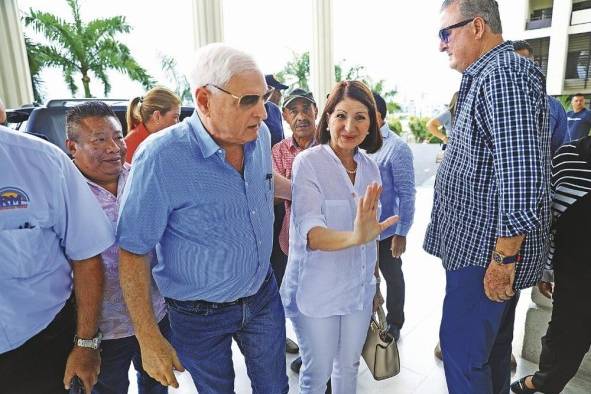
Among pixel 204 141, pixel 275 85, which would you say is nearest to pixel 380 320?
pixel 204 141

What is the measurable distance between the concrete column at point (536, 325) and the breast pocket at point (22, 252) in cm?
251

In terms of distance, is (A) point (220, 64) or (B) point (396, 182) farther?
(B) point (396, 182)

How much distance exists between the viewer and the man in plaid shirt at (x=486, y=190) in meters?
1.23

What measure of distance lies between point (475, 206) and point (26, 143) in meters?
1.44

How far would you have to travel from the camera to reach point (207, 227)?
45.5 inches

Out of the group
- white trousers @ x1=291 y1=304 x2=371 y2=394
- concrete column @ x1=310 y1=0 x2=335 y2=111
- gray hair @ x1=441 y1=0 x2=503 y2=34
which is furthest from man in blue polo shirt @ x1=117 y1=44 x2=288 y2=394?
concrete column @ x1=310 y1=0 x2=335 y2=111

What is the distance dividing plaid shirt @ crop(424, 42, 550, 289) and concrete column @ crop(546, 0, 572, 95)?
40.8ft

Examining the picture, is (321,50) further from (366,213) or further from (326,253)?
(366,213)

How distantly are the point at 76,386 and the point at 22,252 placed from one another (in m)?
0.46

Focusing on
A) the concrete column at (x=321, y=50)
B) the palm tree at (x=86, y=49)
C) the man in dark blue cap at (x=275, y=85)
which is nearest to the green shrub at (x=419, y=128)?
the concrete column at (x=321, y=50)

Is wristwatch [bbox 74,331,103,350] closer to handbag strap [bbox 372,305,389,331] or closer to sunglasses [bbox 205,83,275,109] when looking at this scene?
sunglasses [bbox 205,83,275,109]

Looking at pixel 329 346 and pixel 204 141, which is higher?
pixel 204 141

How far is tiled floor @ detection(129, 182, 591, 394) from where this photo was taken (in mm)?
2105

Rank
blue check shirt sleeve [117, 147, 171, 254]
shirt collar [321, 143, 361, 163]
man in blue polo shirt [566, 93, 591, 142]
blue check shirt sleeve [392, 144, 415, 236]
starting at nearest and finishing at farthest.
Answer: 1. blue check shirt sleeve [117, 147, 171, 254]
2. shirt collar [321, 143, 361, 163]
3. blue check shirt sleeve [392, 144, 415, 236]
4. man in blue polo shirt [566, 93, 591, 142]
